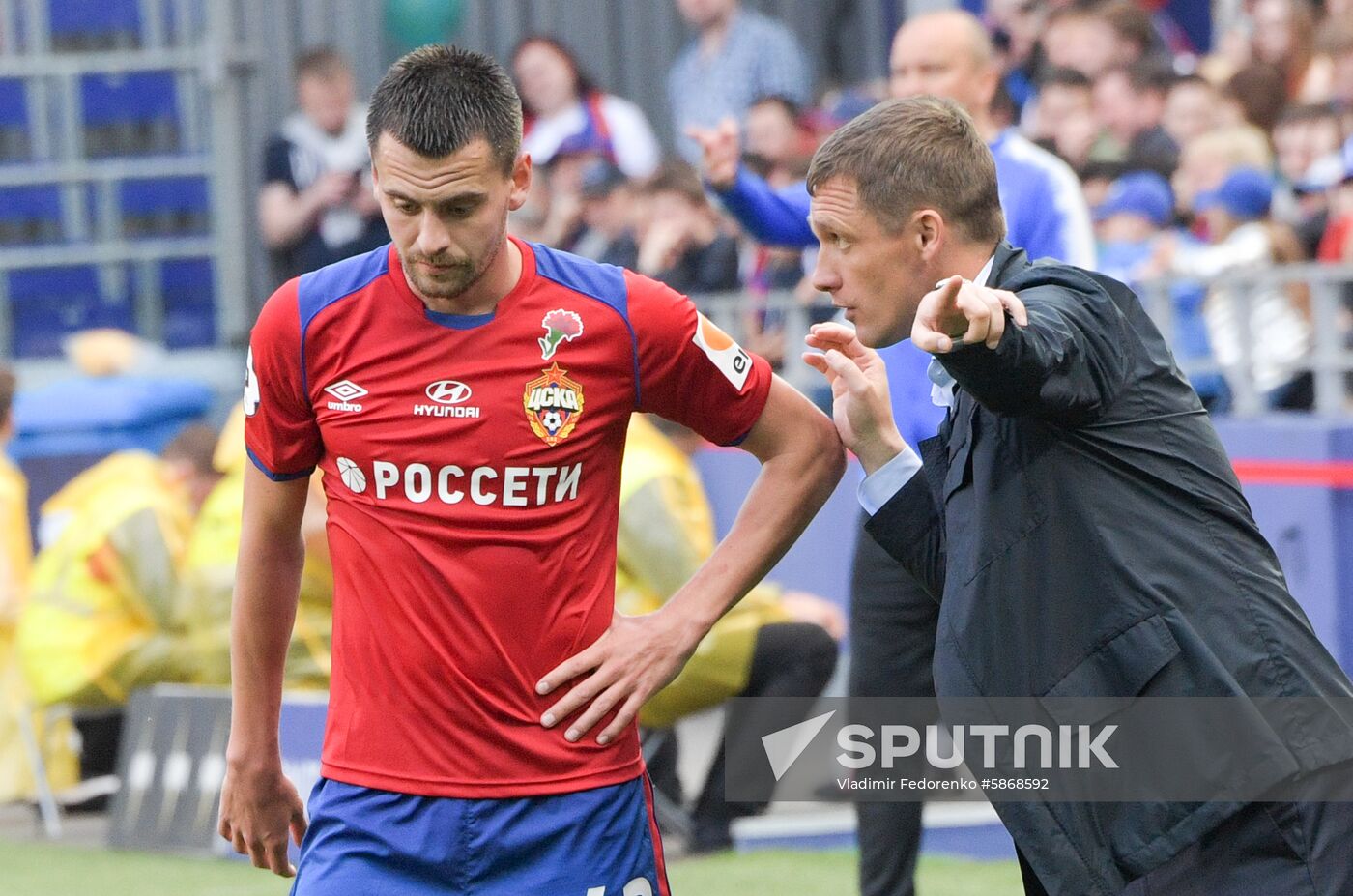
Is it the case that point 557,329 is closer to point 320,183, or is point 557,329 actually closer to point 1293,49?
point 1293,49

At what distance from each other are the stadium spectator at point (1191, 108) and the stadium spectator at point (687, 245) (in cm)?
213

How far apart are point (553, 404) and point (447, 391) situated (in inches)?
7.2

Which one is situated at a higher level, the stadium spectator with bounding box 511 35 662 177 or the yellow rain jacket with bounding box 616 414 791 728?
the stadium spectator with bounding box 511 35 662 177

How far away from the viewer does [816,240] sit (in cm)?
530

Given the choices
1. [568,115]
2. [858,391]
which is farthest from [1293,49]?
[858,391]

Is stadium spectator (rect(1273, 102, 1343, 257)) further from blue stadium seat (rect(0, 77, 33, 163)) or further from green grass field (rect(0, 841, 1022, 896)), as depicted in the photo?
blue stadium seat (rect(0, 77, 33, 163))

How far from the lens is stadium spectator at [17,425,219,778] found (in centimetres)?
937

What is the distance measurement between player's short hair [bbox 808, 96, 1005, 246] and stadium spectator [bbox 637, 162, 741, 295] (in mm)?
6768

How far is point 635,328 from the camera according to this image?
3842mm

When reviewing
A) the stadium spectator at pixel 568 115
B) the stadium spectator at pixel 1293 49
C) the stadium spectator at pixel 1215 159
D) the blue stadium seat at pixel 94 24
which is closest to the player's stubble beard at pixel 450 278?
the stadium spectator at pixel 1215 159

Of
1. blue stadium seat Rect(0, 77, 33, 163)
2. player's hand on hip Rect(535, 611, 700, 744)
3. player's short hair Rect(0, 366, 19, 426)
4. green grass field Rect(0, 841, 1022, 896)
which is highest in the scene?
blue stadium seat Rect(0, 77, 33, 163)

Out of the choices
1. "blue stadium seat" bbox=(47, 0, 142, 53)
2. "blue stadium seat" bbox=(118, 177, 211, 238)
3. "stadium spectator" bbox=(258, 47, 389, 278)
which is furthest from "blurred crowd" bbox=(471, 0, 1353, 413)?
"blue stadium seat" bbox=(47, 0, 142, 53)

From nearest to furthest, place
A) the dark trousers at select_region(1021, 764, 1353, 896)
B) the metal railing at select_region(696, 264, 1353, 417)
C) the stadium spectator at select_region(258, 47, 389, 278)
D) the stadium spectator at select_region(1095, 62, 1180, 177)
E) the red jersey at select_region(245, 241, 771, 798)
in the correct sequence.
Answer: the dark trousers at select_region(1021, 764, 1353, 896) → the red jersey at select_region(245, 241, 771, 798) → the metal railing at select_region(696, 264, 1353, 417) → the stadium spectator at select_region(1095, 62, 1180, 177) → the stadium spectator at select_region(258, 47, 389, 278)

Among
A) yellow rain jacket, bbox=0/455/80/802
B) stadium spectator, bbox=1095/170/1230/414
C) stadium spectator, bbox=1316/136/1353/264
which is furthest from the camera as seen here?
yellow rain jacket, bbox=0/455/80/802
